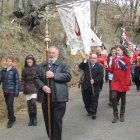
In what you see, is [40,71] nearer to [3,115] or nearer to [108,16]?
[3,115]

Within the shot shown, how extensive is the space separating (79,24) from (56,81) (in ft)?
9.85

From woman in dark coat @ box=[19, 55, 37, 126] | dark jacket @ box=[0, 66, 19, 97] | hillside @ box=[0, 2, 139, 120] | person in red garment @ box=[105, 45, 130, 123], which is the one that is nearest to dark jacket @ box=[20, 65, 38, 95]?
woman in dark coat @ box=[19, 55, 37, 126]

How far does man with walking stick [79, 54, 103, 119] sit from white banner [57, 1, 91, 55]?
39 centimetres

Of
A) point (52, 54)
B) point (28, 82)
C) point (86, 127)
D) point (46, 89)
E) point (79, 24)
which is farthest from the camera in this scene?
point (79, 24)

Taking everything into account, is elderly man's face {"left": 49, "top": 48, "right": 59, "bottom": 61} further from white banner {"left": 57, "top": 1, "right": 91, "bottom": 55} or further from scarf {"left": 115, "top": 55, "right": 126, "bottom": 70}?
white banner {"left": 57, "top": 1, "right": 91, "bottom": 55}

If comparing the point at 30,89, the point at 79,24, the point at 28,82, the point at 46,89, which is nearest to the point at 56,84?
the point at 46,89

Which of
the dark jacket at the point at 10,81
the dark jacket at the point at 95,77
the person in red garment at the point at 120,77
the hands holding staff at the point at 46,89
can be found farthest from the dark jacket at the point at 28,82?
the person in red garment at the point at 120,77

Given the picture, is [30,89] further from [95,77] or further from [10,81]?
[95,77]

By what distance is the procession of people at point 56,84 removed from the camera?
4363mm

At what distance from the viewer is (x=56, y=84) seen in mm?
4344

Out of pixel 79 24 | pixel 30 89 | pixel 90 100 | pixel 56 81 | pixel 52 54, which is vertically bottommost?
pixel 90 100

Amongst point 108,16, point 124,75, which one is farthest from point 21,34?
point 108,16

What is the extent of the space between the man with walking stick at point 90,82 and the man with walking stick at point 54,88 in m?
2.05

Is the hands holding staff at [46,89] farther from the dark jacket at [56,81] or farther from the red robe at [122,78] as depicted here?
the red robe at [122,78]
